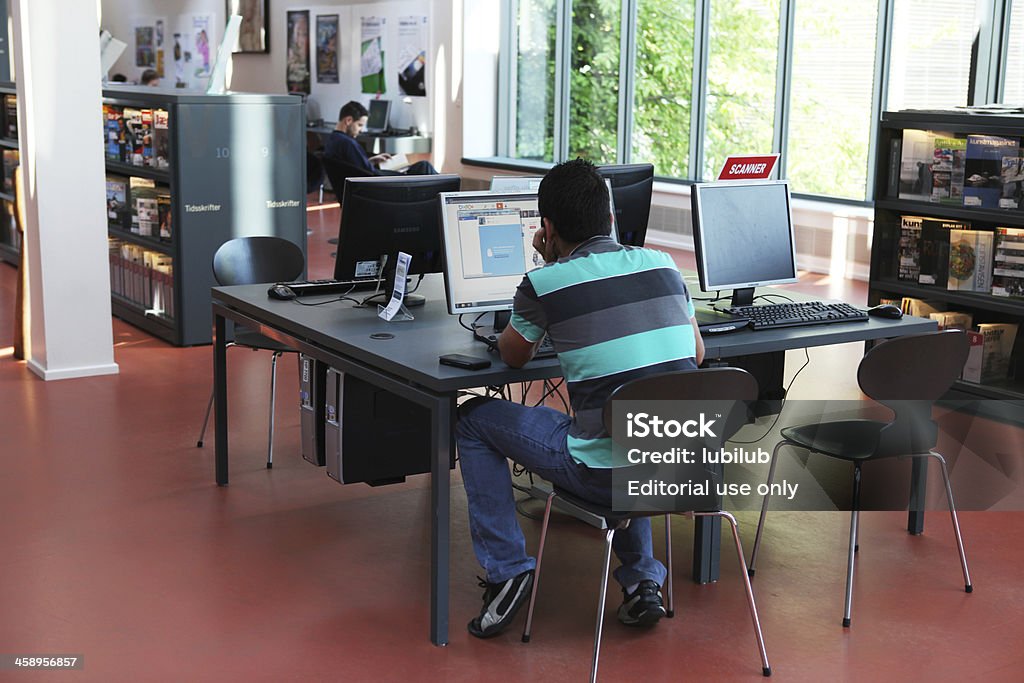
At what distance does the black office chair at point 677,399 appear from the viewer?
2697mm

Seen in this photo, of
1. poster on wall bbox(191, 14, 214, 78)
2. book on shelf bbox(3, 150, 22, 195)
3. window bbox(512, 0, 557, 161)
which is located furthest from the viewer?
poster on wall bbox(191, 14, 214, 78)

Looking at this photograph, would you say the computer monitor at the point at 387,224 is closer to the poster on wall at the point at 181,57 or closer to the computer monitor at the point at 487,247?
the computer monitor at the point at 487,247

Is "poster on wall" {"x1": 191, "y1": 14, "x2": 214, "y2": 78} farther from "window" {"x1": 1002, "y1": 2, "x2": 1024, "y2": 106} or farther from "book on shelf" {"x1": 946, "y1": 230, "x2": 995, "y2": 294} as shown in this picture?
"book on shelf" {"x1": 946, "y1": 230, "x2": 995, "y2": 294}

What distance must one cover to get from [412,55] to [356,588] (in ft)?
32.2

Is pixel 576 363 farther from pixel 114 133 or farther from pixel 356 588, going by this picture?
pixel 114 133

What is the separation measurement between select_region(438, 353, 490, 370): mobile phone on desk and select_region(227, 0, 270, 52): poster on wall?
12631 millimetres

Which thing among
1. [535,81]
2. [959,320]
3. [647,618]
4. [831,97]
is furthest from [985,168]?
[535,81]

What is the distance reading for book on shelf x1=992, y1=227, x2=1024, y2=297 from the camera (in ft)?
16.6

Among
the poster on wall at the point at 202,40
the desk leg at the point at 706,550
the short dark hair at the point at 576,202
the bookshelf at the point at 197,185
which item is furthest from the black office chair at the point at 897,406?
the poster on wall at the point at 202,40

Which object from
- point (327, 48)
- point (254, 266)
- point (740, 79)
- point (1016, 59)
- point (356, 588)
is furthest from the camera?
point (327, 48)

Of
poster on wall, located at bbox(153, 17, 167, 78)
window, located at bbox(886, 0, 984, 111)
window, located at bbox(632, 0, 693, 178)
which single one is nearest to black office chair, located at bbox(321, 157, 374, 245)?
window, located at bbox(632, 0, 693, 178)

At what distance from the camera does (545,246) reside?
3104mm

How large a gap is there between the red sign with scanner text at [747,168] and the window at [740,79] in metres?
5.37

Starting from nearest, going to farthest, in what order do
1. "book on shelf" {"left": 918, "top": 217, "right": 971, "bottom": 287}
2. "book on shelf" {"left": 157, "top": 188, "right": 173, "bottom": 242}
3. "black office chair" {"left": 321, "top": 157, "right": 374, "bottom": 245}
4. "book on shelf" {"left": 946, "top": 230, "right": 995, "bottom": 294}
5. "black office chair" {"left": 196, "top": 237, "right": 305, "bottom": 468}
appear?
"black office chair" {"left": 196, "top": 237, "right": 305, "bottom": 468} < "book on shelf" {"left": 946, "top": 230, "right": 995, "bottom": 294} < "book on shelf" {"left": 918, "top": 217, "right": 971, "bottom": 287} < "book on shelf" {"left": 157, "top": 188, "right": 173, "bottom": 242} < "black office chair" {"left": 321, "top": 157, "right": 374, "bottom": 245}
